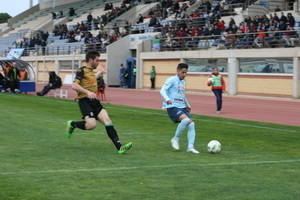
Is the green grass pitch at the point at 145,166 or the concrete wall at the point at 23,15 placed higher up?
the concrete wall at the point at 23,15

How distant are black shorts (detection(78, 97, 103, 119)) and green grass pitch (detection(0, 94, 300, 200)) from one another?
72cm

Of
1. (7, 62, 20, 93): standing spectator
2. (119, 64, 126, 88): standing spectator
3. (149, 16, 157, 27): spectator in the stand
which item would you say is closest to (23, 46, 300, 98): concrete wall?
(119, 64, 126, 88): standing spectator

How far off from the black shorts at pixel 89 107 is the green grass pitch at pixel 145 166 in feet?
2.38

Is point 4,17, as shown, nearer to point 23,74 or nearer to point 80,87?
point 23,74

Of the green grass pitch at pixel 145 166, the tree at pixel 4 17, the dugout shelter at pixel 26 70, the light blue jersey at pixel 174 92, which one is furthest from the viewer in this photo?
the tree at pixel 4 17

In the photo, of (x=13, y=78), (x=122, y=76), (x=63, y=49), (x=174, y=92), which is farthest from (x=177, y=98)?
(x=63, y=49)

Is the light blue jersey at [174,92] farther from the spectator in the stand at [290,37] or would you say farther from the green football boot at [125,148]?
the spectator in the stand at [290,37]

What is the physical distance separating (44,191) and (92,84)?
4.01 m

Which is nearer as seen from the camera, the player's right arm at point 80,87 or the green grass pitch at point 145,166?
the green grass pitch at point 145,166

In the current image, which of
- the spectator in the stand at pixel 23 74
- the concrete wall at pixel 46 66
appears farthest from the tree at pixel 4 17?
the spectator in the stand at pixel 23 74

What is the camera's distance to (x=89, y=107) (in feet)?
36.8

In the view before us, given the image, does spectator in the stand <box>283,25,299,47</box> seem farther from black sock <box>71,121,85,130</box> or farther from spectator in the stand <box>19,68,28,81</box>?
black sock <box>71,121,85,130</box>

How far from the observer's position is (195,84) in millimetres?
39938

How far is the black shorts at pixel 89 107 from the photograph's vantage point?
1118 centimetres
